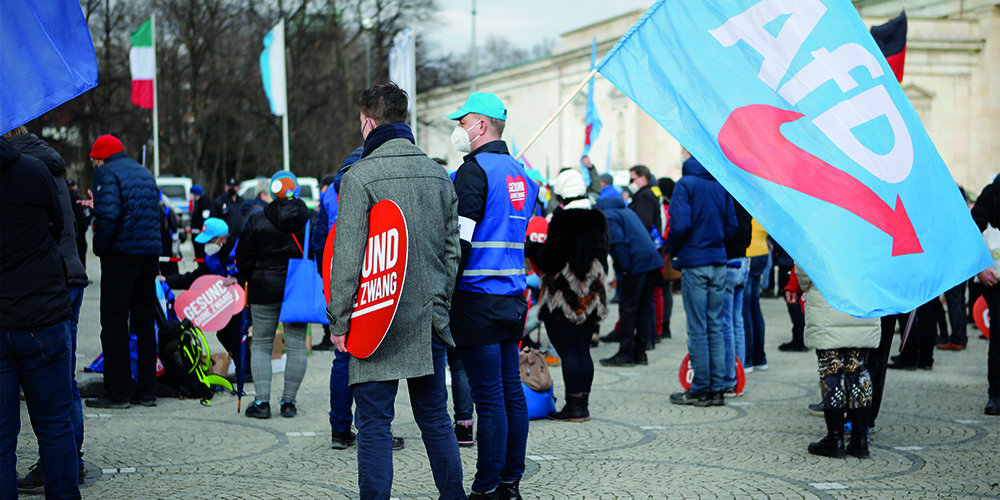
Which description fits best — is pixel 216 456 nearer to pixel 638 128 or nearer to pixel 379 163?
pixel 379 163

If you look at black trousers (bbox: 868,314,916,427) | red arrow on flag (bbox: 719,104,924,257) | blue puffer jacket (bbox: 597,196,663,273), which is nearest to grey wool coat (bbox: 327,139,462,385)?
red arrow on flag (bbox: 719,104,924,257)

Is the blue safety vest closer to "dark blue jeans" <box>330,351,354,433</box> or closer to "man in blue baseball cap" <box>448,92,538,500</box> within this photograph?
"man in blue baseball cap" <box>448,92,538,500</box>

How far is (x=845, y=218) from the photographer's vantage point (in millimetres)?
4535

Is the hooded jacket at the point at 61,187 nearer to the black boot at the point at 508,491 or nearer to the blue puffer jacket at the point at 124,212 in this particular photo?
the blue puffer jacket at the point at 124,212

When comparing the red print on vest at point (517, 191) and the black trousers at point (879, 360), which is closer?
the red print on vest at point (517, 191)

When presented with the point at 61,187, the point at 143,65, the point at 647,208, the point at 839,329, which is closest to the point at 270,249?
the point at 61,187

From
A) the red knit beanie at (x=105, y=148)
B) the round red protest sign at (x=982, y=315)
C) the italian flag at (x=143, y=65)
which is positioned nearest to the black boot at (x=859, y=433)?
the round red protest sign at (x=982, y=315)

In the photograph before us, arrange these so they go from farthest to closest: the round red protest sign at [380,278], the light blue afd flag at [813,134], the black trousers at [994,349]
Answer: the black trousers at [994,349], the light blue afd flag at [813,134], the round red protest sign at [380,278]

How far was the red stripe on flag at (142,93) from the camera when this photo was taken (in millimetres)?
28047

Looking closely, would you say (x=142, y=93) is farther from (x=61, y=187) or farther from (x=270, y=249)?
(x=61, y=187)

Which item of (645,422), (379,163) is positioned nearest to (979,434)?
(645,422)

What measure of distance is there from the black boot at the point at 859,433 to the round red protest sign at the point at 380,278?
349 cm

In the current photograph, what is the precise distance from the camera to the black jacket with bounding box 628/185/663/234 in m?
12.2

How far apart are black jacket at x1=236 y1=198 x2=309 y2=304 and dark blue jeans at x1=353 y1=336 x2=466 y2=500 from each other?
309 cm
